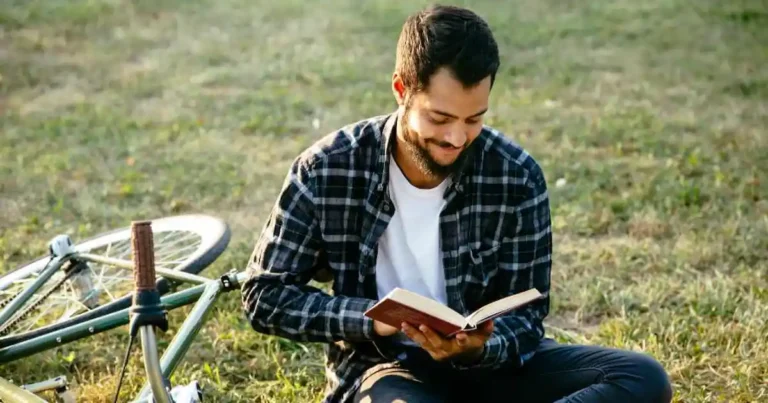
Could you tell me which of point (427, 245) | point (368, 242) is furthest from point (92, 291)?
point (427, 245)

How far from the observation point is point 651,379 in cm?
265

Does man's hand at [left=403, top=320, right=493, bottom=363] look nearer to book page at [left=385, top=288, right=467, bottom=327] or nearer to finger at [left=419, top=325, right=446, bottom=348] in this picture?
finger at [left=419, top=325, right=446, bottom=348]

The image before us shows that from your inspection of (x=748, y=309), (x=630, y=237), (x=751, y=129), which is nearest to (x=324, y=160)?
(x=748, y=309)

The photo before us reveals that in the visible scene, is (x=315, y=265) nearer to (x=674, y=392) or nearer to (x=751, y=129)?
(x=674, y=392)

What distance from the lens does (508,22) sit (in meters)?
11.1

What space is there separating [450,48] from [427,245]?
581 millimetres

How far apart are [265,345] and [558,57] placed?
6378mm

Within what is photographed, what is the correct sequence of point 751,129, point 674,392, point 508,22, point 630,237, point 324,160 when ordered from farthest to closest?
point 508,22
point 751,129
point 630,237
point 674,392
point 324,160

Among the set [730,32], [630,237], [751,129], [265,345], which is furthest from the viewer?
[730,32]

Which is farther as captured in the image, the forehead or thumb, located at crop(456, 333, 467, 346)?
the forehead

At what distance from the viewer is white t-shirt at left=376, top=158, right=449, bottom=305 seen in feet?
9.00

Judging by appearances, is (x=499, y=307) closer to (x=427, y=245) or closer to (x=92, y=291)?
(x=427, y=245)

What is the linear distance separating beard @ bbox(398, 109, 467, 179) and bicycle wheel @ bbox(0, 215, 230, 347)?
121cm

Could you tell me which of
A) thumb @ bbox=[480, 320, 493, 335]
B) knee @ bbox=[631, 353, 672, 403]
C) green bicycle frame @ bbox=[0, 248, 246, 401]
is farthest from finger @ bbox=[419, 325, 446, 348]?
green bicycle frame @ bbox=[0, 248, 246, 401]
